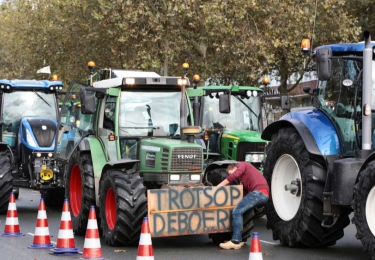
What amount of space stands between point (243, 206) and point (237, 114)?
5.73 meters

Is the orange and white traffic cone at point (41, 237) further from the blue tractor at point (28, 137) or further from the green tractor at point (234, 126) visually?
the blue tractor at point (28, 137)

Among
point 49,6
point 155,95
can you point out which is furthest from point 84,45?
point 155,95

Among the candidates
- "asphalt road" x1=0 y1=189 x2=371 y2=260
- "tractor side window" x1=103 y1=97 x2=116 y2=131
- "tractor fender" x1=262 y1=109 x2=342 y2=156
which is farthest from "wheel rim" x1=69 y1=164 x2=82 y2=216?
"tractor fender" x1=262 y1=109 x2=342 y2=156

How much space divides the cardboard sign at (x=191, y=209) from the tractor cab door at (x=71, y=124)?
3174mm

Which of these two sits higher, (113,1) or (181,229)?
(113,1)

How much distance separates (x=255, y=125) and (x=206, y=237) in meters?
4.21

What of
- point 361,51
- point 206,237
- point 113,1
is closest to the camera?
point 361,51

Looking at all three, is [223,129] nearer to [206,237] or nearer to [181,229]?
[206,237]

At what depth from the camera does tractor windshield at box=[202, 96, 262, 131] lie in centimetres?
1870

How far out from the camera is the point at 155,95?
1458cm

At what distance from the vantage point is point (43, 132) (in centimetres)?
1952

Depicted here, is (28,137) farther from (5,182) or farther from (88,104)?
(88,104)

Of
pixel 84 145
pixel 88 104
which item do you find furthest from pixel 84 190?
pixel 88 104

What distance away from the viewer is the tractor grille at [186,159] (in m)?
13.7
